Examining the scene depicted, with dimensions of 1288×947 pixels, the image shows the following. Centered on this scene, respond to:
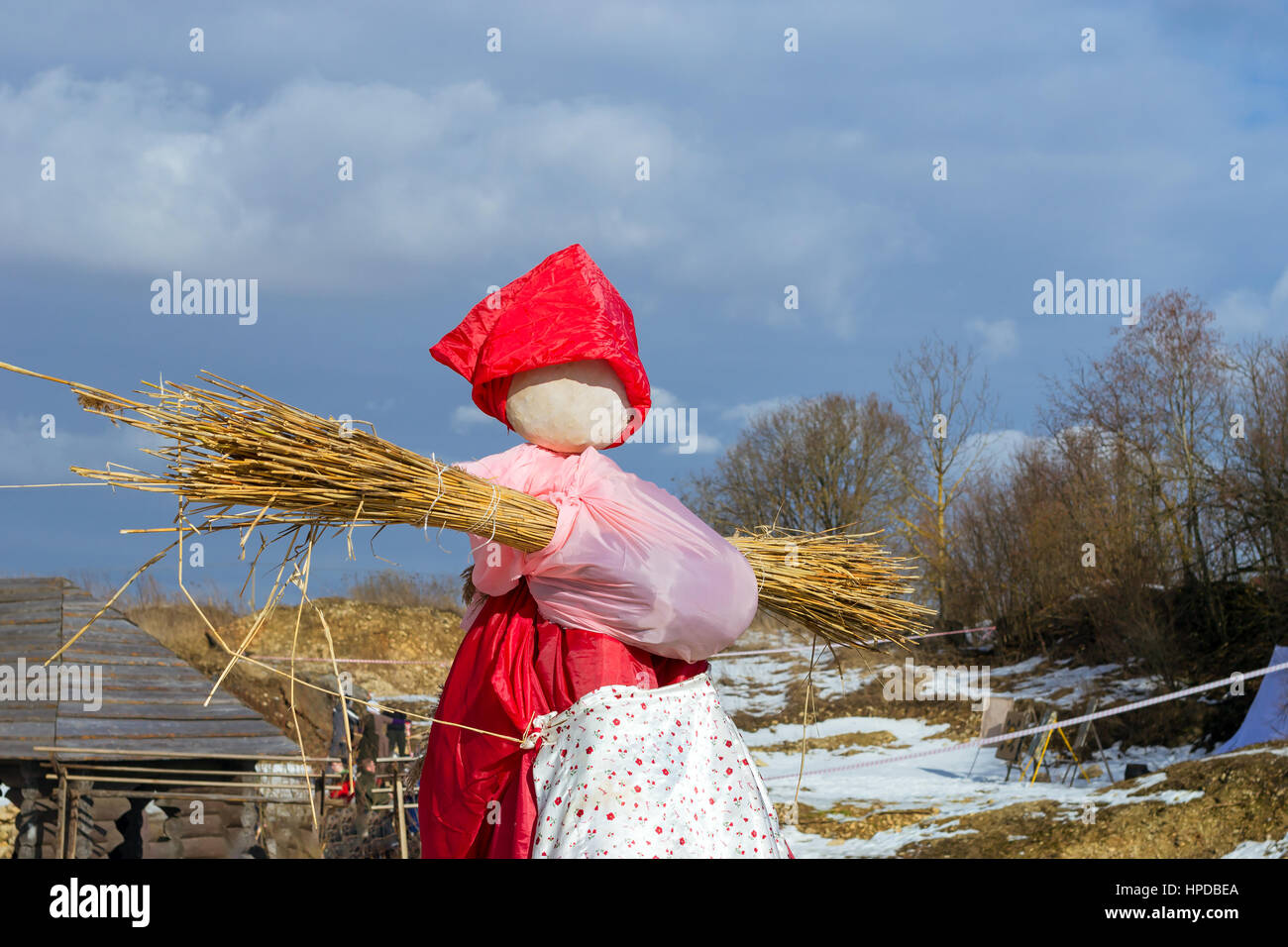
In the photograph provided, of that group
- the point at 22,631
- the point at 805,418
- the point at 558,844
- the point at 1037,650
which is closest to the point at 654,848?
the point at 558,844

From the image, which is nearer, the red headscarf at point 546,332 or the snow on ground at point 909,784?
the red headscarf at point 546,332

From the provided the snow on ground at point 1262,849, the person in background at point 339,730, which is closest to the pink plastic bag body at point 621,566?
the snow on ground at point 1262,849

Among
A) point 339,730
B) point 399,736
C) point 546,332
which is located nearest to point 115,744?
point 399,736

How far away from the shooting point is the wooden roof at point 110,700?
743cm

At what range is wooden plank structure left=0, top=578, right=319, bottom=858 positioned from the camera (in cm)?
736

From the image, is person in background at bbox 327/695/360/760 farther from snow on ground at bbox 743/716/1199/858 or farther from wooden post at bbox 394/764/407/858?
snow on ground at bbox 743/716/1199/858

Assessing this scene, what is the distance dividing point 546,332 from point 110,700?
249 inches

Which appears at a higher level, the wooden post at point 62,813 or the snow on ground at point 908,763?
the wooden post at point 62,813

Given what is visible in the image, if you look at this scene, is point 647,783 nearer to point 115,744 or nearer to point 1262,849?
point 1262,849

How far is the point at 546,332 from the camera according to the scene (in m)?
2.74

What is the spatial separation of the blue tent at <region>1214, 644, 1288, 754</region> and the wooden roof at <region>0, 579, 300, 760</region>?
8312 millimetres

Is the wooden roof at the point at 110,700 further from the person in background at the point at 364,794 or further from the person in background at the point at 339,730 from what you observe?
the person in background at the point at 339,730

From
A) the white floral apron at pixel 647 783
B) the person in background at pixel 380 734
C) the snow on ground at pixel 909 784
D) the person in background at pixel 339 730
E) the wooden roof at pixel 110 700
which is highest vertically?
the white floral apron at pixel 647 783
